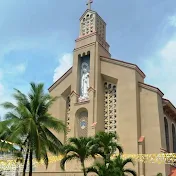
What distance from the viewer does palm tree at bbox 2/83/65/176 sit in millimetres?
19688

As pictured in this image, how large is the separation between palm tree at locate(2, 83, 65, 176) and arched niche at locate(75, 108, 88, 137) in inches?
291

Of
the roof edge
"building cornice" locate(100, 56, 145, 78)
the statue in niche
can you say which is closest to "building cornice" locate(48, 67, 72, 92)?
the statue in niche

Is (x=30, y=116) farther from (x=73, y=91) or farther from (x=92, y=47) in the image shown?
(x=92, y=47)

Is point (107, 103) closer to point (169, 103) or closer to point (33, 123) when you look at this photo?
point (169, 103)

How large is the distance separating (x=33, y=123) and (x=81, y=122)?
34.6 feet

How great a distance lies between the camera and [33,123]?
64.9 feet

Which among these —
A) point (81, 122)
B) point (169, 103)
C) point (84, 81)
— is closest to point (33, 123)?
point (81, 122)

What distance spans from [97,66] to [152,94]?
6426mm

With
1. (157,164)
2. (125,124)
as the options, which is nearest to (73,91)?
(125,124)

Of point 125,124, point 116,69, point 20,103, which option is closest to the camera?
point 20,103

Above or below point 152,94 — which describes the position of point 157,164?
below

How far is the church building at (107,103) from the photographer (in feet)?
85.3

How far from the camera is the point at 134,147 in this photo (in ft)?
84.6

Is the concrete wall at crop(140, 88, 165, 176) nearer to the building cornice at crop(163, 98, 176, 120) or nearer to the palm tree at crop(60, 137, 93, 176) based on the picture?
the building cornice at crop(163, 98, 176, 120)
